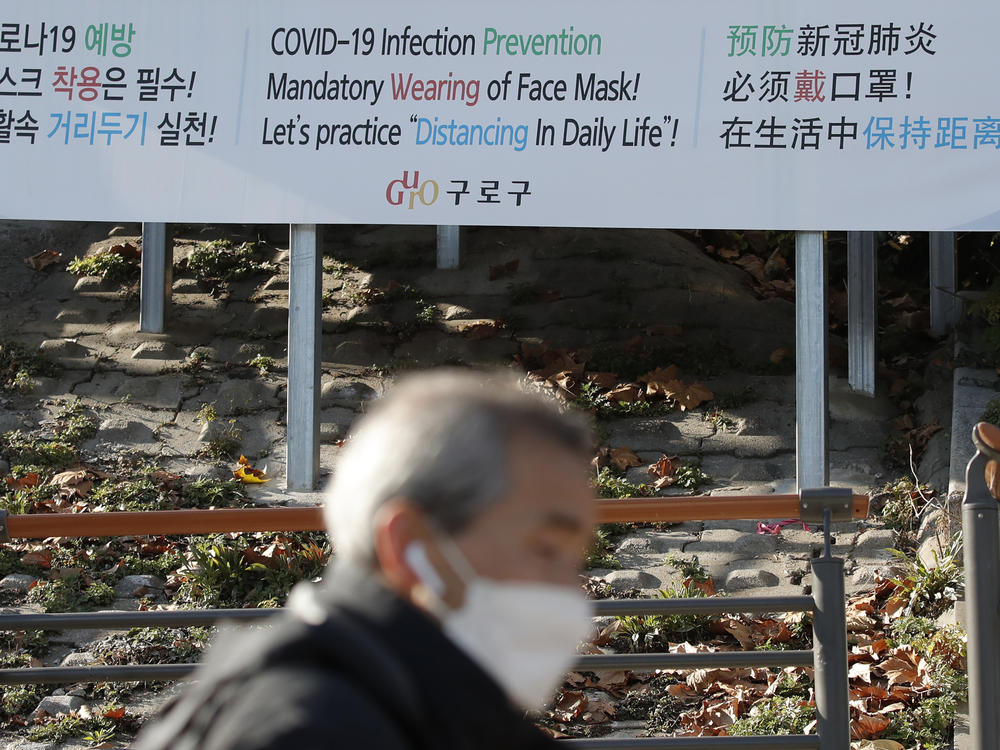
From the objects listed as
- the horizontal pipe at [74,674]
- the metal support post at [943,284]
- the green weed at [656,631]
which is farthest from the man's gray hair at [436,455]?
the metal support post at [943,284]

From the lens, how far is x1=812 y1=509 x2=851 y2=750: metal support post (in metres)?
2.93

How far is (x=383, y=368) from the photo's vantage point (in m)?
7.29

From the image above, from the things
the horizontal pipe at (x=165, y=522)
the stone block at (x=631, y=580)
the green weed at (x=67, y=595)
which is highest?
the horizontal pipe at (x=165, y=522)

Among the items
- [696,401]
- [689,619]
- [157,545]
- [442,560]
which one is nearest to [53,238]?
[157,545]

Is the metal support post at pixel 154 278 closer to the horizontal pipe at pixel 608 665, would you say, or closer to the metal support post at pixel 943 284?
A: the horizontal pipe at pixel 608 665

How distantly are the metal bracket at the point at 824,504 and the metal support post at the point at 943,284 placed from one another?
499 cm

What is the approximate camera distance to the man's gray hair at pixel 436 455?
3.59 feet

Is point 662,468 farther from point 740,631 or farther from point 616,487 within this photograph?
point 740,631

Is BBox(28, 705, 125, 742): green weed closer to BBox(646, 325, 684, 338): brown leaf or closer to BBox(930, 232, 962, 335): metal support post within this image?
BBox(646, 325, 684, 338): brown leaf

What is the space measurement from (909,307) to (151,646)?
5837 millimetres

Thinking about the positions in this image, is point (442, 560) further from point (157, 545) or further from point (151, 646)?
point (157, 545)

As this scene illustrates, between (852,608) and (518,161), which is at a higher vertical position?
(518,161)

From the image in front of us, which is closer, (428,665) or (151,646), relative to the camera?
(428,665)

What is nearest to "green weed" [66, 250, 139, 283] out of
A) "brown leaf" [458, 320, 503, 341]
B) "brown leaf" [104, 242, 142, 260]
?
"brown leaf" [104, 242, 142, 260]
